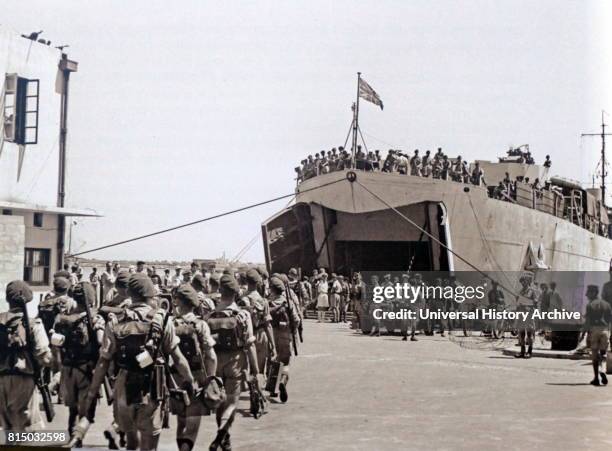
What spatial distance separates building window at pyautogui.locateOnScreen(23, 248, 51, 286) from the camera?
1492cm

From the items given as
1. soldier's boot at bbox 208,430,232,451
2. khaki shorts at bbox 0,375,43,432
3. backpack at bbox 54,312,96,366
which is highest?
backpack at bbox 54,312,96,366

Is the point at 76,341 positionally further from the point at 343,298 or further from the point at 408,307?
the point at 343,298

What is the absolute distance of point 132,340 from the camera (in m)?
5.86

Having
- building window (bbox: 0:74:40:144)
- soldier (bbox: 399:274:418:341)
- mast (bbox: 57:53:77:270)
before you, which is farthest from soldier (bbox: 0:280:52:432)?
soldier (bbox: 399:274:418:341)

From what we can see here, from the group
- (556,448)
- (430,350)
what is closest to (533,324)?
(430,350)

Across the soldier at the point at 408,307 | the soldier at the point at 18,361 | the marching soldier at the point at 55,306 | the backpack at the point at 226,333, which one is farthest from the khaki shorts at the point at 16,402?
the soldier at the point at 408,307

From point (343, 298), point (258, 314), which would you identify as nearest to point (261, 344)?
point (258, 314)

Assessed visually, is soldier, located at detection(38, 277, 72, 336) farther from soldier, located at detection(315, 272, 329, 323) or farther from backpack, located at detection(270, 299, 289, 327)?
soldier, located at detection(315, 272, 329, 323)

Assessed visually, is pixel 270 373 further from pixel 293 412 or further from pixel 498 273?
pixel 498 273

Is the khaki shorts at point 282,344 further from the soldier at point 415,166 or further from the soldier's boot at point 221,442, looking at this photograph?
the soldier at point 415,166

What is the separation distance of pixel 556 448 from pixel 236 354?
315cm

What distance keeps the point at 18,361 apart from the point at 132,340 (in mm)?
1087

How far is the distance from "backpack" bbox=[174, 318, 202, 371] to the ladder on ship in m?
28.9

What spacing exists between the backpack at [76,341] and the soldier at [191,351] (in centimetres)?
94
